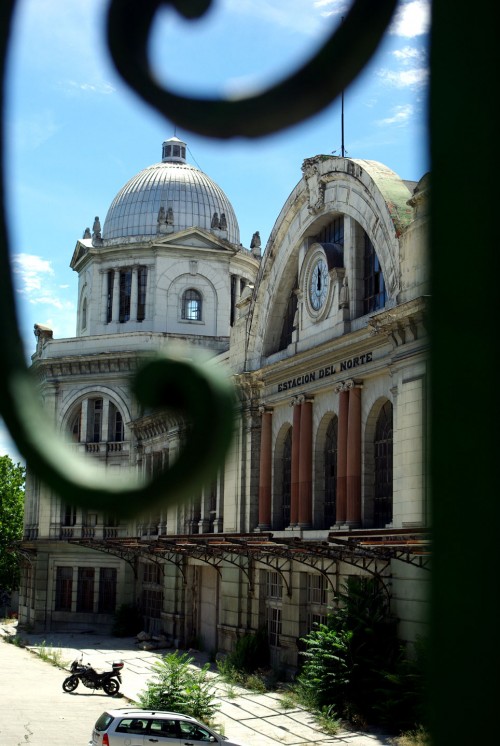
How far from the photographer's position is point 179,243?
6794cm

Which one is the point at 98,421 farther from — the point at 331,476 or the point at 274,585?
the point at 331,476

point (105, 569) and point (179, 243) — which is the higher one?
point (179, 243)

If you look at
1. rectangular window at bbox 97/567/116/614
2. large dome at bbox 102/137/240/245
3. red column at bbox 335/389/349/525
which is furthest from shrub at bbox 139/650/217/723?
large dome at bbox 102/137/240/245

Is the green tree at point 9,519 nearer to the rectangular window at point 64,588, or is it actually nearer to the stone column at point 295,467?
the rectangular window at point 64,588

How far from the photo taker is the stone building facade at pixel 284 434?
104 ft

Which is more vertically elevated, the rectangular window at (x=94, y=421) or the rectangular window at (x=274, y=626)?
the rectangular window at (x=94, y=421)

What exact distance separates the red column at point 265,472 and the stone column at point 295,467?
2.28 meters

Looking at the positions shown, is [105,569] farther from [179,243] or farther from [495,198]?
[495,198]

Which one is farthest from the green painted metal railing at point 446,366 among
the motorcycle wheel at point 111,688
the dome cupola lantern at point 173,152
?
the dome cupola lantern at point 173,152

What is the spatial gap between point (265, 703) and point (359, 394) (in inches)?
414

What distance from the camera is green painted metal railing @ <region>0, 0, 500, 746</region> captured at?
1444 millimetres

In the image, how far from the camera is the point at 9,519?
8138 centimetres

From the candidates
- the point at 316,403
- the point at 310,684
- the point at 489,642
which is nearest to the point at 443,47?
the point at 489,642

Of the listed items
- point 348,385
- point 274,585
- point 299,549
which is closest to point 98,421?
point 274,585
